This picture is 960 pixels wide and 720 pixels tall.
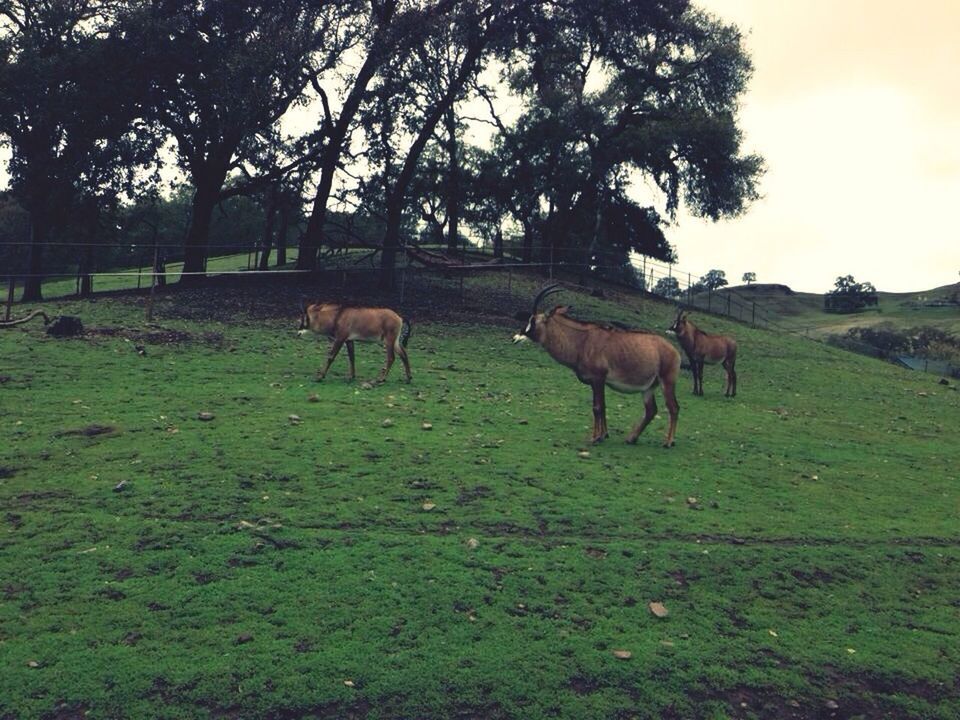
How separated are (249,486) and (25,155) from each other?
1061 inches

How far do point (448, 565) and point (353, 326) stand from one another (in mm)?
11451

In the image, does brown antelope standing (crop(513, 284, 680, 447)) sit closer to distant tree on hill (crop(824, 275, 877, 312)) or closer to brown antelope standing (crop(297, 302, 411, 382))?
brown antelope standing (crop(297, 302, 411, 382))

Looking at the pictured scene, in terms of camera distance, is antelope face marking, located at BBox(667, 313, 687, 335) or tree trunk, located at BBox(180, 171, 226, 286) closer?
antelope face marking, located at BBox(667, 313, 687, 335)

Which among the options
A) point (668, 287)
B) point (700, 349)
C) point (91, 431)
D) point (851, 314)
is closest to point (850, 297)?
point (851, 314)

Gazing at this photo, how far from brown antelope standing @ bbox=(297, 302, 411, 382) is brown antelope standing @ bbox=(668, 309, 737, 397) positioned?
7163 millimetres

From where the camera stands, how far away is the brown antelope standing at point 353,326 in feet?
65.2

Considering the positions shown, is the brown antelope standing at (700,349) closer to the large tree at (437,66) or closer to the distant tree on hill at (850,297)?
the large tree at (437,66)

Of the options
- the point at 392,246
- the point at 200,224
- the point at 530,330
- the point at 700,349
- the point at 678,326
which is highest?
the point at 200,224

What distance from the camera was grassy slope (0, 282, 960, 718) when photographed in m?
7.07

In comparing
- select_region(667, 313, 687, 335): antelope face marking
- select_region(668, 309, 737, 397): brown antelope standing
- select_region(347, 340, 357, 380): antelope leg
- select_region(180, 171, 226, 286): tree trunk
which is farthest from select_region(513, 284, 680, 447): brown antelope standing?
select_region(180, 171, 226, 286): tree trunk

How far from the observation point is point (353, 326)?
19906 millimetres

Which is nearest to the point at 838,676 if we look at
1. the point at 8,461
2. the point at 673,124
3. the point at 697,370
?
the point at 8,461

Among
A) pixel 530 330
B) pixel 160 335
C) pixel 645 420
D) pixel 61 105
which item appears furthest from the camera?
pixel 61 105

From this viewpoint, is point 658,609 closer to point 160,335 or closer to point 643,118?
point 160,335
